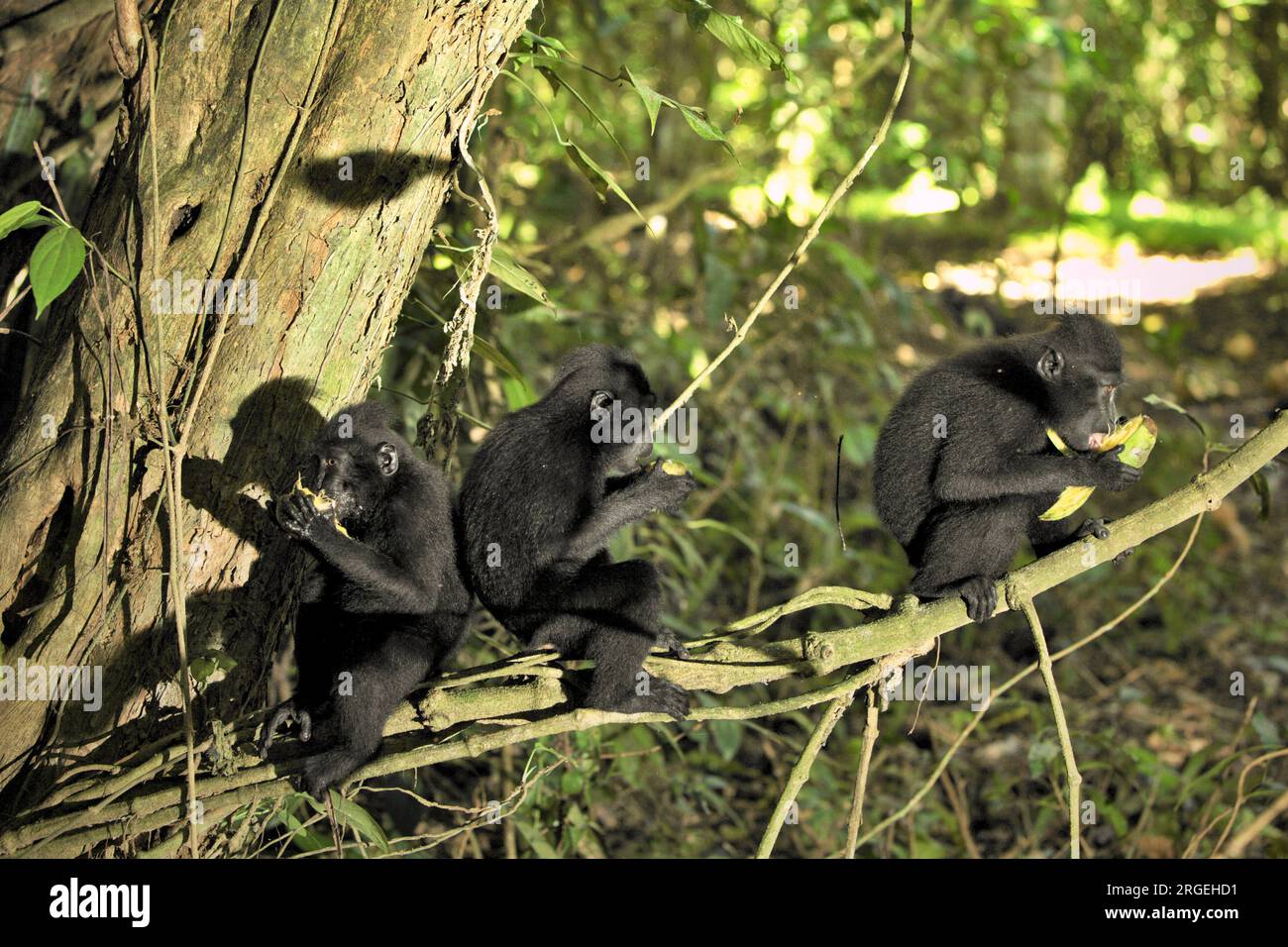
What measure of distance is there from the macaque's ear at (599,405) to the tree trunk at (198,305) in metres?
1.05

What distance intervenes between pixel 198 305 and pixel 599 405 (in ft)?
4.93

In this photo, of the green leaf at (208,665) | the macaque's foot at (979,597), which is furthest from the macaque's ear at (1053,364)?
the green leaf at (208,665)

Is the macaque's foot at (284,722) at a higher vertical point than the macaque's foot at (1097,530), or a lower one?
lower

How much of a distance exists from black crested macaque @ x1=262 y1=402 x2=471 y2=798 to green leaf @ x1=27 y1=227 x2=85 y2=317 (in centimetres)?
90

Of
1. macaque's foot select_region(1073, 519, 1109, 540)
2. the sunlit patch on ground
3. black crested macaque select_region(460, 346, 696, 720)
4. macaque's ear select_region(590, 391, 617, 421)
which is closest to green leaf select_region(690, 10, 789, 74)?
black crested macaque select_region(460, 346, 696, 720)

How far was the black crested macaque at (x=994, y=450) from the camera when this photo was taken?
15.1 feet

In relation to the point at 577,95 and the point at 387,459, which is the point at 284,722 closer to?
the point at 387,459

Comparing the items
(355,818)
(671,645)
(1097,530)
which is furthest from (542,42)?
(355,818)

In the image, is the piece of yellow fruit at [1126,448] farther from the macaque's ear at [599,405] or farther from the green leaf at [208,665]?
the green leaf at [208,665]

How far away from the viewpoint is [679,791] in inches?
241

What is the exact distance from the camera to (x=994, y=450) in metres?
4.73

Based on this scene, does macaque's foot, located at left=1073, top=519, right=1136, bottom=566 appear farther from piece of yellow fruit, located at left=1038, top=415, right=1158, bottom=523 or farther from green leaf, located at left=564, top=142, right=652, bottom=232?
green leaf, located at left=564, top=142, right=652, bottom=232

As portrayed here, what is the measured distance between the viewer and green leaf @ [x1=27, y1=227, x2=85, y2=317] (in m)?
2.86

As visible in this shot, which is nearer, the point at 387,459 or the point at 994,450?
the point at 387,459
